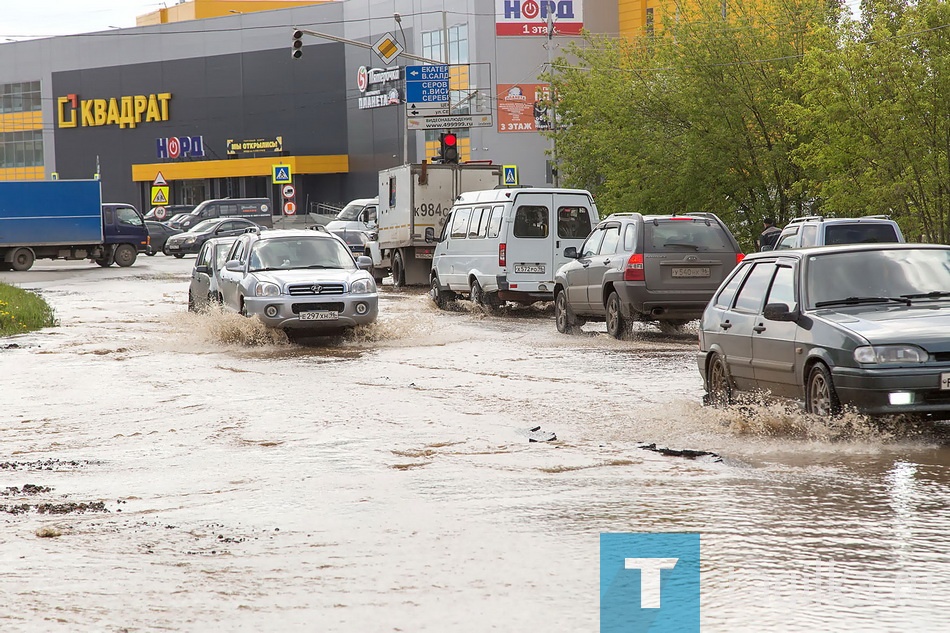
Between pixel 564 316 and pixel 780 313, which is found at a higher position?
pixel 780 313

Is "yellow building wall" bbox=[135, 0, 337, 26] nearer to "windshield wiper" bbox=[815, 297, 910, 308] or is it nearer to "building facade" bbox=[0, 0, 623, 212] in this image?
"building facade" bbox=[0, 0, 623, 212]

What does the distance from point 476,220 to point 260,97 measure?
6520cm

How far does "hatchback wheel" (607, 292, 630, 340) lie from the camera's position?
765 inches

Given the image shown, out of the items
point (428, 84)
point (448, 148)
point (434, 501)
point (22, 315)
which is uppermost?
point (428, 84)

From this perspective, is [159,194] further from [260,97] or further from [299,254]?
[299,254]

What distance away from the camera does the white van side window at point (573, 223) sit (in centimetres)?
2445

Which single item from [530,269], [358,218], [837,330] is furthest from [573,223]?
[358,218]

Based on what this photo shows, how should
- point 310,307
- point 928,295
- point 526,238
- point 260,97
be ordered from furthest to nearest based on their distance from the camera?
point 260,97, point 526,238, point 310,307, point 928,295

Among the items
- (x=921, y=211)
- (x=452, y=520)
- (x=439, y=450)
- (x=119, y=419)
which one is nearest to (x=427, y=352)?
(x=119, y=419)

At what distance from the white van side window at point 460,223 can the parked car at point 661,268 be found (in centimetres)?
630

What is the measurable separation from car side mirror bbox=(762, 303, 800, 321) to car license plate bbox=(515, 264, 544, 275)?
14.2 m

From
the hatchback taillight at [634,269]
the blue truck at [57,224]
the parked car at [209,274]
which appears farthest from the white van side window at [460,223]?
the blue truck at [57,224]

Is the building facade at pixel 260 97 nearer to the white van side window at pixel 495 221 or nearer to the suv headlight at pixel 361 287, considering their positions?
the white van side window at pixel 495 221

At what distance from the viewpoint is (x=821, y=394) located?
970 cm
